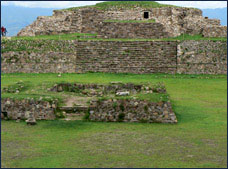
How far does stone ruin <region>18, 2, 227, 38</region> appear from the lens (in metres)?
34.9

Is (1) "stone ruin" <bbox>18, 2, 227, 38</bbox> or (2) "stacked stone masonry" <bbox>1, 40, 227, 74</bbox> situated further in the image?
(1) "stone ruin" <bbox>18, 2, 227, 38</bbox>

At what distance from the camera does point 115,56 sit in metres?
29.0

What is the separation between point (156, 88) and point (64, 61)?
1090 cm

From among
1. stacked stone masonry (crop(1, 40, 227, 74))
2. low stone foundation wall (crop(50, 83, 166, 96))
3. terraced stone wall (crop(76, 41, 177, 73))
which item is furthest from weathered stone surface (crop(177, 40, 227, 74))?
low stone foundation wall (crop(50, 83, 166, 96))

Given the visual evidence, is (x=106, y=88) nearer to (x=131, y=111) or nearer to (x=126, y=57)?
(x=131, y=111)

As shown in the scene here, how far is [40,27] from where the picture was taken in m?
37.1

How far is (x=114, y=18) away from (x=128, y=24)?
5363 millimetres

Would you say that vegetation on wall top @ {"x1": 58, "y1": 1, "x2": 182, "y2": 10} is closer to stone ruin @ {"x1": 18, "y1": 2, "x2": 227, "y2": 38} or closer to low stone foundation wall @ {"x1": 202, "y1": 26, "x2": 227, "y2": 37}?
stone ruin @ {"x1": 18, "y1": 2, "x2": 227, "y2": 38}

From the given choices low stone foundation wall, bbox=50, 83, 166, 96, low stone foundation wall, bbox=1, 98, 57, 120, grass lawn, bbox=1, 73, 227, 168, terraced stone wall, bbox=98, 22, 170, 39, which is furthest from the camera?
terraced stone wall, bbox=98, 22, 170, 39

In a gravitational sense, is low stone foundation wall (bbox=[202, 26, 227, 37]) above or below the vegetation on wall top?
below

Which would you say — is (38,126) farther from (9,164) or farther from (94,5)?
(94,5)

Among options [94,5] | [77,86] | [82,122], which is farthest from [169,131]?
[94,5]

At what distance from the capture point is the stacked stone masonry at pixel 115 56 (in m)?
28.0

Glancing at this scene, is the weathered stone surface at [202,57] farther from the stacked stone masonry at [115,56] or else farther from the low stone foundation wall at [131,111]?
the low stone foundation wall at [131,111]
